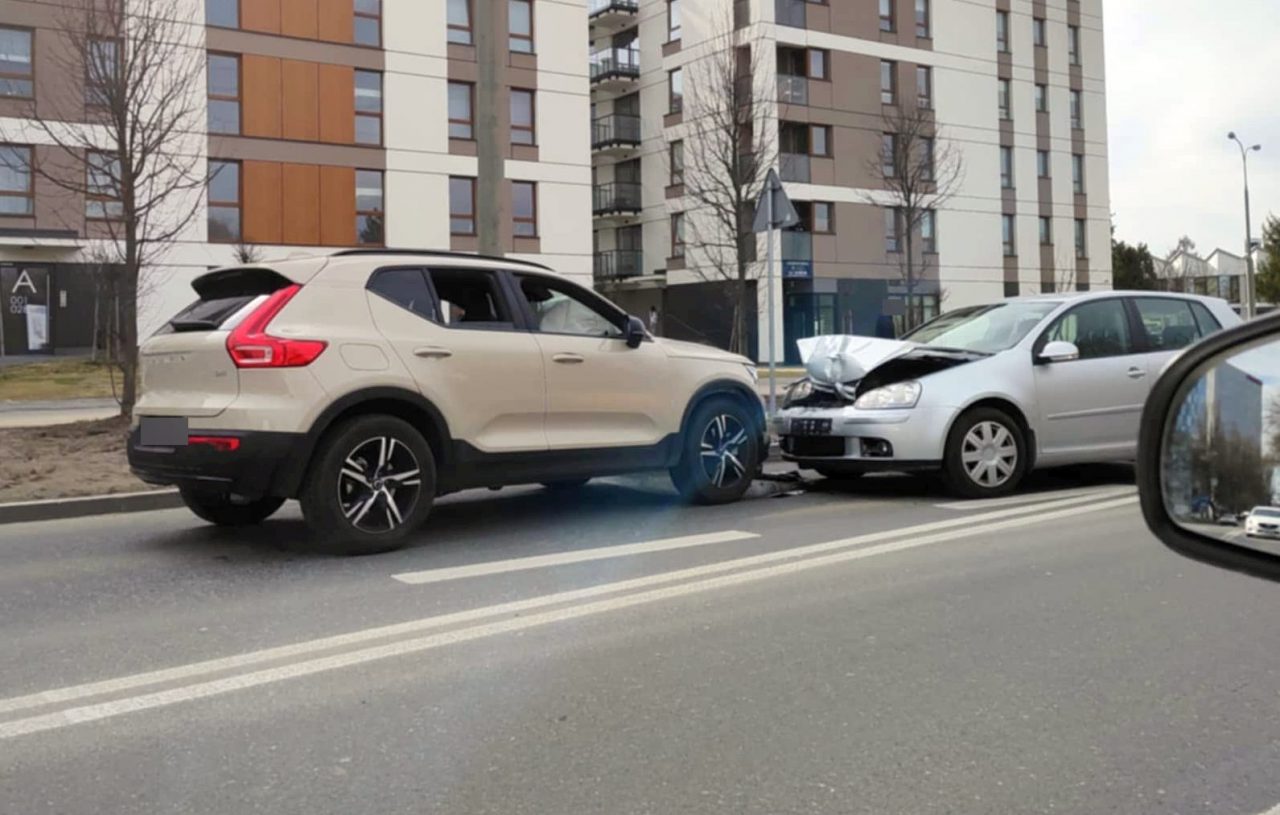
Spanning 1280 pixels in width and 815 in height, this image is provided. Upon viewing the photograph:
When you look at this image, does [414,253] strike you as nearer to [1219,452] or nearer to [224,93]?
[1219,452]

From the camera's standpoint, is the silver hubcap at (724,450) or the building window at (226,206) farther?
the building window at (226,206)

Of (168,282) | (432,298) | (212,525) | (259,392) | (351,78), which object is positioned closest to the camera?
(259,392)

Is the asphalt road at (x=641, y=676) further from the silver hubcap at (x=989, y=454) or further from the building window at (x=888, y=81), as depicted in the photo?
the building window at (x=888, y=81)

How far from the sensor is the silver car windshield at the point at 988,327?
884 cm

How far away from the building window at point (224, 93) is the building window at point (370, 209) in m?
3.85

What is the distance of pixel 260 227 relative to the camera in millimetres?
31797

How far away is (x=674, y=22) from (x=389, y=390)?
132 feet

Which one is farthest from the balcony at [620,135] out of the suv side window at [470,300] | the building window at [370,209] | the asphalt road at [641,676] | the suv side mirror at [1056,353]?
the asphalt road at [641,676]

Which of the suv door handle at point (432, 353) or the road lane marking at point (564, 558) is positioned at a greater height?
the suv door handle at point (432, 353)

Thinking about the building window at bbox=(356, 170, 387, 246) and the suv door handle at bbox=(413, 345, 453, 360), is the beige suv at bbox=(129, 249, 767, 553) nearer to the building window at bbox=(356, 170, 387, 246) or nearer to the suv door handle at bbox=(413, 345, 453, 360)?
the suv door handle at bbox=(413, 345, 453, 360)

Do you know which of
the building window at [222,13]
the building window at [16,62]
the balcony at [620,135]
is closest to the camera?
the building window at [16,62]

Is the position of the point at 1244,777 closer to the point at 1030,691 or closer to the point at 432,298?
the point at 1030,691

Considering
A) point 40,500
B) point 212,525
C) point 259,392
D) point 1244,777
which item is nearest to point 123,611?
point 259,392

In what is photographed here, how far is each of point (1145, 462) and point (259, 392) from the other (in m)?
5.12
